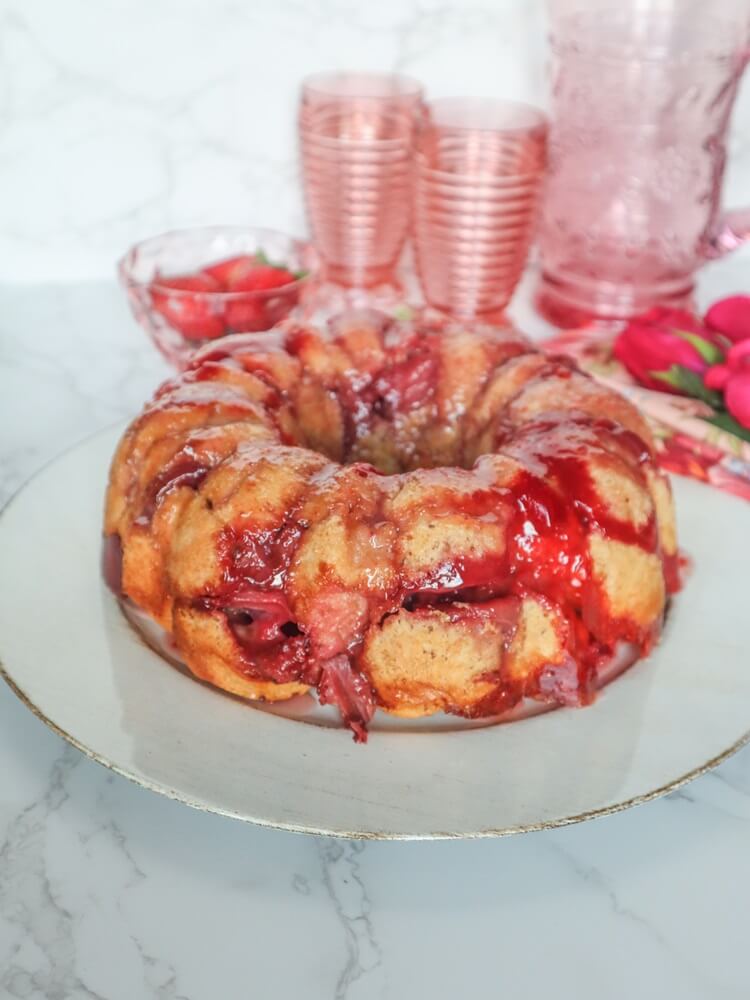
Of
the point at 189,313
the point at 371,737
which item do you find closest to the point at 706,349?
the point at 189,313

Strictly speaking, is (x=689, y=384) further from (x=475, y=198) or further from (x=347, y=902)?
(x=347, y=902)

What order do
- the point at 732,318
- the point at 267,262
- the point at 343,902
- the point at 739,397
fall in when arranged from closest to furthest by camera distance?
the point at 343,902
the point at 739,397
the point at 732,318
the point at 267,262

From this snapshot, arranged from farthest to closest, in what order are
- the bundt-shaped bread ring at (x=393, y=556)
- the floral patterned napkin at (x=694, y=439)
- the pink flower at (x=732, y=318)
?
the pink flower at (x=732, y=318), the floral patterned napkin at (x=694, y=439), the bundt-shaped bread ring at (x=393, y=556)

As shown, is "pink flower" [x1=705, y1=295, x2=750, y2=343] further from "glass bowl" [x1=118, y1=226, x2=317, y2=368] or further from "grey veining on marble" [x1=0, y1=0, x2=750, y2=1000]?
"grey veining on marble" [x1=0, y1=0, x2=750, y2=1000]

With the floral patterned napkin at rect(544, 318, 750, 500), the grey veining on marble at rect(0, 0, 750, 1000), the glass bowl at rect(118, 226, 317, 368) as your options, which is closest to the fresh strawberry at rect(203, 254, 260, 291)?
the glass bowl at rect(118, 226, 317, 368)

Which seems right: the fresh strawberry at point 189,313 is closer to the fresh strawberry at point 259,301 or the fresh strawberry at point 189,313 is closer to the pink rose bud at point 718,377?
the fresh strawberry at point 259,301

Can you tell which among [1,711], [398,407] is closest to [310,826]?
[1,711]

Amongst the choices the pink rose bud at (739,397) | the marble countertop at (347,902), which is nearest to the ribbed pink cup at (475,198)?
the pink rose bud at (739,397)
